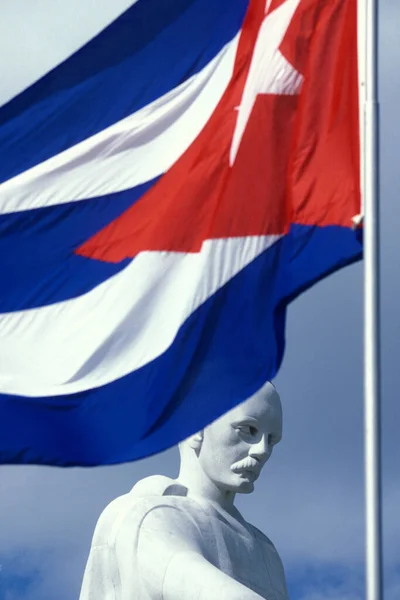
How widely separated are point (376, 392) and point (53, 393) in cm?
259

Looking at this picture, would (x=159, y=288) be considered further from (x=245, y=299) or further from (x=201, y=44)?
(x=201, y=44)

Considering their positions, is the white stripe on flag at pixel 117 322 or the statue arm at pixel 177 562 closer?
the white stripe on flag at pixel 117 322

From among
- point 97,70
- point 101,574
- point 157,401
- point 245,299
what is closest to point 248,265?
point 245,299

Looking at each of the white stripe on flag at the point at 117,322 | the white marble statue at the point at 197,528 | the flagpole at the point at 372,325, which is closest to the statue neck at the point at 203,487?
the white marble statue at the point at 197,528

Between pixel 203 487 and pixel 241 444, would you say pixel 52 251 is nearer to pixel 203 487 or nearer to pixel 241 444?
pixel 241 444

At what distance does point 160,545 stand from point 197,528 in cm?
56

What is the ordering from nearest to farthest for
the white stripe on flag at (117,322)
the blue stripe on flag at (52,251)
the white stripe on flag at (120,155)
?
the white stripe on flag at (117,322) → the blue stripe on flag at (52,251) → the white stripe on flag at (120,155)

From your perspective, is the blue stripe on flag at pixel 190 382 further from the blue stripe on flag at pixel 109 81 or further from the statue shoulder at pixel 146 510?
the statue shoulder at pixel 146 510

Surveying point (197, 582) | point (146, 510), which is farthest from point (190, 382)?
point (146, 510)

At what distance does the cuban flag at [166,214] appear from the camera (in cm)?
1265

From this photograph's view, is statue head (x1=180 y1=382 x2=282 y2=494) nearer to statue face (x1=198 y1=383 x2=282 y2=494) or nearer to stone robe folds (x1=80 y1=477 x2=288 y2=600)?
statue face (x1=198 y1=383 x2=282 y2=494)

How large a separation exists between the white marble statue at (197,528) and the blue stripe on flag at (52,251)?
105 inches

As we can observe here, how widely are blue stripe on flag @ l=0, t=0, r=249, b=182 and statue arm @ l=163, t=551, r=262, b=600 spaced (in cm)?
336

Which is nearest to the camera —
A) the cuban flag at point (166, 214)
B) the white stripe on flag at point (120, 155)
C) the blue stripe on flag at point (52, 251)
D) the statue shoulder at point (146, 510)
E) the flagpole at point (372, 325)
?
the flagpole at point (372, 325)
